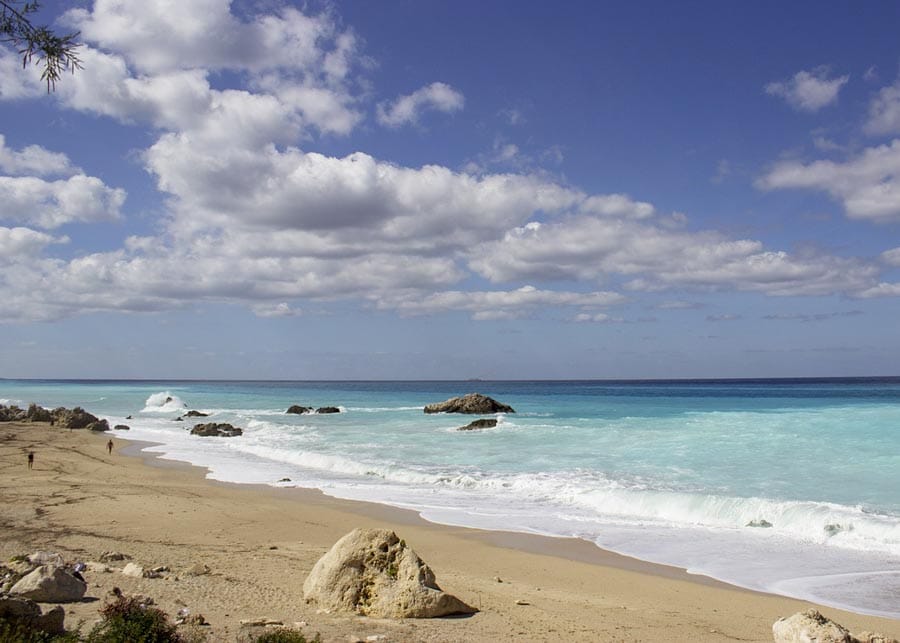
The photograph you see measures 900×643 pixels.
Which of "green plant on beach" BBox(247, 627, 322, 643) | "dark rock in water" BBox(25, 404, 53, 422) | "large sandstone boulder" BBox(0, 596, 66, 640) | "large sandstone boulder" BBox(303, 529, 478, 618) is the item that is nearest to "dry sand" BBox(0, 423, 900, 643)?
"large sandstone boulder" BBox(303, 529, 478, 618)

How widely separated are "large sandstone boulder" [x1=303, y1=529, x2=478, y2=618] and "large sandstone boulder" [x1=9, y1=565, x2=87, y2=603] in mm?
Result: 2451

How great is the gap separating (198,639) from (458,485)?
13.5m

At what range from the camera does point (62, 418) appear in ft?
128

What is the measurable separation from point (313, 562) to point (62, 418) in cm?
3592

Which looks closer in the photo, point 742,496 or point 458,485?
point 742,496

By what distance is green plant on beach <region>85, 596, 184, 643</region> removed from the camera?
534cm

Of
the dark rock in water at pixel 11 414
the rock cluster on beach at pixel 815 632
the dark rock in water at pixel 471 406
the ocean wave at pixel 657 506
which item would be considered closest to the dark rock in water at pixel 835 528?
the ocean wave at pixel 657 506

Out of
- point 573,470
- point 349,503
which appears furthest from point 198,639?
point 573,470

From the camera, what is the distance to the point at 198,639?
5.86 m

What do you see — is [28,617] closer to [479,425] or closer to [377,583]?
[377,583]

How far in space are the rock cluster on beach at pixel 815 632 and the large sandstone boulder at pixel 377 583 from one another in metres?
3.28

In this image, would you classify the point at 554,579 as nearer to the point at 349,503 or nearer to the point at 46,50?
the point at 349,503

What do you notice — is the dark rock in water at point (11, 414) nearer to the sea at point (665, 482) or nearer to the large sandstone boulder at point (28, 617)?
the sea at point (665, 482)

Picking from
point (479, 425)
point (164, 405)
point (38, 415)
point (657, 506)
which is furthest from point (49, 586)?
point (164, 405)
